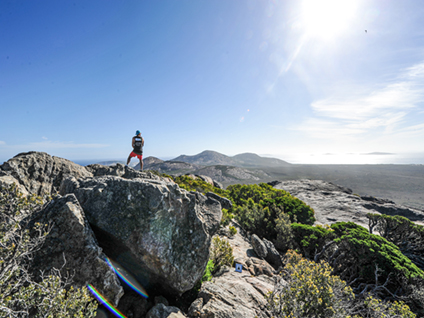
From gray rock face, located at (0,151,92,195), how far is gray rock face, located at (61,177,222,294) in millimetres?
1407

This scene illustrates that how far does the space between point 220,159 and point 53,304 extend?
17887 centimetres

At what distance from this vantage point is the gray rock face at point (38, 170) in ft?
17.1

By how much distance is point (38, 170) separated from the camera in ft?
19.0

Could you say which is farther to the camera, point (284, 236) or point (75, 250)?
point (284, 236)

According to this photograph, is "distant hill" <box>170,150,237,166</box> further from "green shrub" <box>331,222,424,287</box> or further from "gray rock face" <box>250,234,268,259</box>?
"green shrub" <box>331,222,424,287</box>

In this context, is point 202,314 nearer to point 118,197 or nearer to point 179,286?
point 179,286

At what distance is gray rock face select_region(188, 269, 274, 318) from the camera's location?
4234mm

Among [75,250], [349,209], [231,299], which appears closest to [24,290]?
[75,250]

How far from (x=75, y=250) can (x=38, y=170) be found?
4.11 meters

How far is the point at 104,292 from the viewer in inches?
140

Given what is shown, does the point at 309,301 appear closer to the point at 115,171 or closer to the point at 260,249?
the point at 260,249

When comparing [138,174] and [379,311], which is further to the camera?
[138,174]

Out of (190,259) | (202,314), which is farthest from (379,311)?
(190,259)

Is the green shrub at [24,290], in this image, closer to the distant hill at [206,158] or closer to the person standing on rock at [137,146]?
the person standing on rock at [137,146]
